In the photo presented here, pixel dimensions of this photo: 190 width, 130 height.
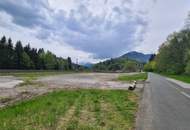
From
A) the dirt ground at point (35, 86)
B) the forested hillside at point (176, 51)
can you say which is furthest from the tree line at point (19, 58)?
the dirt ground at point (35, 86)

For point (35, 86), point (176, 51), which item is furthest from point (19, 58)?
point (35, 86)

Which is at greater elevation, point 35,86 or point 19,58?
point 19,58

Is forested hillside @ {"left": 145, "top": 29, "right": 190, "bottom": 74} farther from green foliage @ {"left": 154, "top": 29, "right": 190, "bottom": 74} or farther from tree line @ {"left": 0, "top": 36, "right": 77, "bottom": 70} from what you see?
tree line @ {"left": 0, "top": 36, "right": 77, "bottom": 70}

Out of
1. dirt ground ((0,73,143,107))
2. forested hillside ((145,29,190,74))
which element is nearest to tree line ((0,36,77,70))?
forested hillside ((145,29,190,74))

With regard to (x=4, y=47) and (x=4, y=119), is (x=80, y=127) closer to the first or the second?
(x=4, y=119)

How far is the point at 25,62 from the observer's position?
94.7 metres

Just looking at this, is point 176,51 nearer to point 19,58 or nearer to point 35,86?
point 19,58

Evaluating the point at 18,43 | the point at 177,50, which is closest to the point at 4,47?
the point at 18,43

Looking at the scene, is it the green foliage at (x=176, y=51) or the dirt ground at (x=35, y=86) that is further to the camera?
the green foliage at (x=176, y=51)

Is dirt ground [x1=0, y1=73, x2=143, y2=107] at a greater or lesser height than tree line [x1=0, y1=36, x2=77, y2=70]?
lesser

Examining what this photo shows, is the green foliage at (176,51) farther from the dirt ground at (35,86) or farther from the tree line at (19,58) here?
the dirt ground at (35,86)

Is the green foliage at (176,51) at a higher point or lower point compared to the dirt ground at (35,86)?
higher

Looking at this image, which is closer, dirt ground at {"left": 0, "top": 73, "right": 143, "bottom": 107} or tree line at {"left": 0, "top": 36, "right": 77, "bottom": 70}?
dirt ground at {"left": 0, "top": 73, "right": 143, "bottom": 107}

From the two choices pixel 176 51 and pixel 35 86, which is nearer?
pixel 35 86
